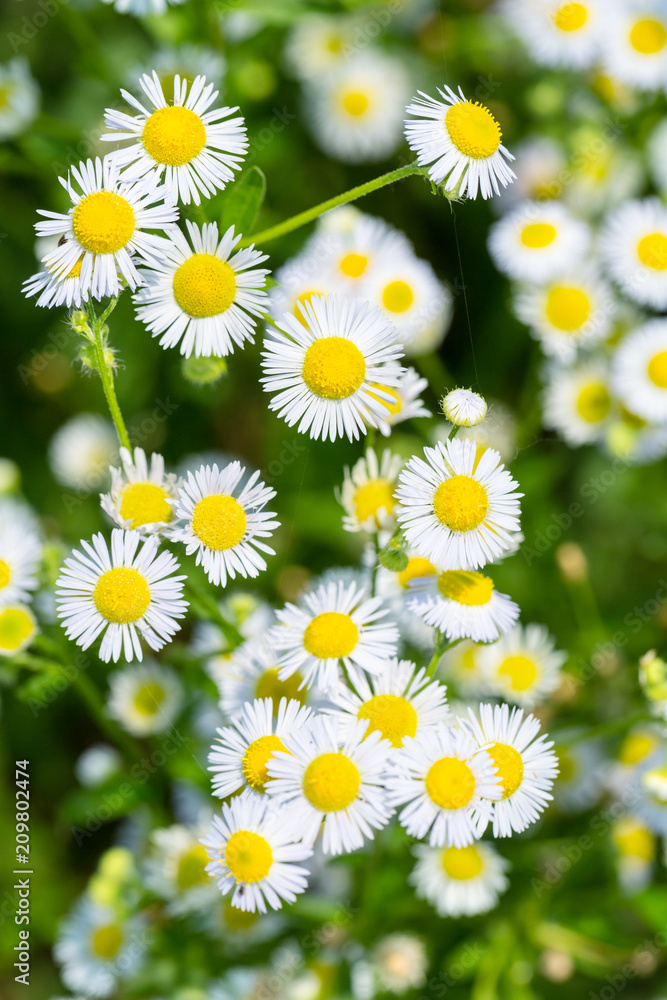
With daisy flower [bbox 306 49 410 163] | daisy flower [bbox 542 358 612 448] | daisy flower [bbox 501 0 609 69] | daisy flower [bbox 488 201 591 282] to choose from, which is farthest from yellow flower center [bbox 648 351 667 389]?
daisy flower [bbox 306 49 410 163]

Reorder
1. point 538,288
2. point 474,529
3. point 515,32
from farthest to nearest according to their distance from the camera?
point 515,32, point 538,288, point 474,529

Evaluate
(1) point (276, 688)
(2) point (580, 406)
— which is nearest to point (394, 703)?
(1) point (276, 688)

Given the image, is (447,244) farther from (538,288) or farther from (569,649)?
(569,649)

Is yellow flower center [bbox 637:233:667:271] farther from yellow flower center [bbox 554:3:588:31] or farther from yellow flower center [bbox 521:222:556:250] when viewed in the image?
yellow flower center [bbox 554:3:588:31]

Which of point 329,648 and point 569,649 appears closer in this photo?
point 329,648

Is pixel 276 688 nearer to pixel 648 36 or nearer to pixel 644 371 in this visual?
pixel 644 371

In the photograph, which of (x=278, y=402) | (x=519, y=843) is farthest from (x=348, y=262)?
(x=519, y=843)
